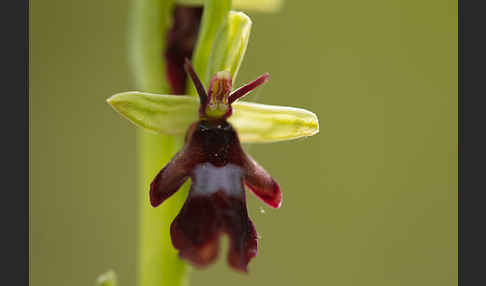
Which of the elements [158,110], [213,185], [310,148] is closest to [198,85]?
[158,110]

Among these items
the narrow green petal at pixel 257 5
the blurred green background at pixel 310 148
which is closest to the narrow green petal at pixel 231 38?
the narrow green petal at pixel 257 5

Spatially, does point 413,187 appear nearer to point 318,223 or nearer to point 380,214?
point 380,214

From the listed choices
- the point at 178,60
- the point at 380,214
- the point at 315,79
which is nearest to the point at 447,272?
the point at 380,214

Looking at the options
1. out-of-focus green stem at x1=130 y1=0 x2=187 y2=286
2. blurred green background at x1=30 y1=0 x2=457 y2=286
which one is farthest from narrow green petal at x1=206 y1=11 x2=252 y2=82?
blurred green background at x1=30 y1=0 x2=457 y2=286

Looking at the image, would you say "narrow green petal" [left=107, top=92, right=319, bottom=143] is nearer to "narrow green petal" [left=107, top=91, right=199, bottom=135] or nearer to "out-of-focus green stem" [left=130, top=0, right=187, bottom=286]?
"narrow green petal" [left=107, top=91, right=199, bottom=135]

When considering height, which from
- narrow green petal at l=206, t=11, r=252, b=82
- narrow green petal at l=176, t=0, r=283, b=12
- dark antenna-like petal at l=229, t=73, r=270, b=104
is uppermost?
narrow green petal at l=176, t=0, r=283, b=12

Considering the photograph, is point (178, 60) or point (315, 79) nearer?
point (178, 60)

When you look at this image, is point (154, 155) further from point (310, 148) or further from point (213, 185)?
point (310, 148)
